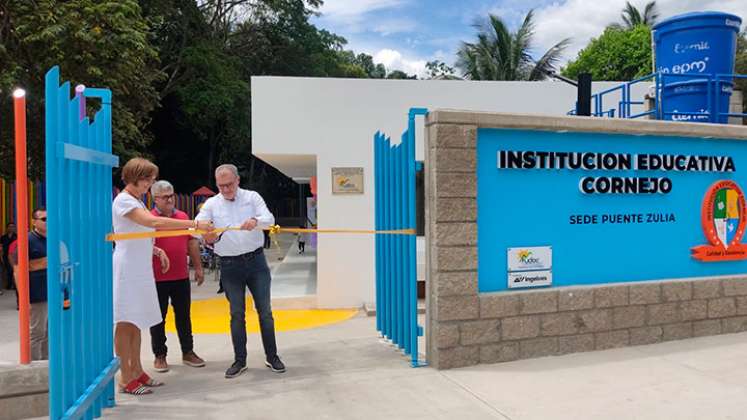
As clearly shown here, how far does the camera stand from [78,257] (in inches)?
149

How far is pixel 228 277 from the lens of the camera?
518cm

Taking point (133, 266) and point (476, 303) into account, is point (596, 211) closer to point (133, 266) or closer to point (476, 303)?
point (476, 303)

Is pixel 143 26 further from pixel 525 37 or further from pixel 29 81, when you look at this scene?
pixel 525 37

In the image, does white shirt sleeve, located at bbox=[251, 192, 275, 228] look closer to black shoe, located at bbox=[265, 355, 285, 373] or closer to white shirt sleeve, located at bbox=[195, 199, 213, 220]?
white shirt sleeve, located at bbox=[195, 199, 213, 220]

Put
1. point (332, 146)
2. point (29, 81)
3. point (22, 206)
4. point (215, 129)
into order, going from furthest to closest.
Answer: point (215, 129) → point (29, 81) → point (332, 146) → point (22, 206)

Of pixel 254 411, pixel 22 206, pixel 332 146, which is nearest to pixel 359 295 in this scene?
pixel 332 146

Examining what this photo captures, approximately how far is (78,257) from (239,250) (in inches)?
60.4

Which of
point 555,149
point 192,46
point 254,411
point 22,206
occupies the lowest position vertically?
point 254,411

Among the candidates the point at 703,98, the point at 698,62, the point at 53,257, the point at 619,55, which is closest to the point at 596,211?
the point at 703,98

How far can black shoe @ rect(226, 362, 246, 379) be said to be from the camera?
204 inches

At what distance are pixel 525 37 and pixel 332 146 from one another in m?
21.8

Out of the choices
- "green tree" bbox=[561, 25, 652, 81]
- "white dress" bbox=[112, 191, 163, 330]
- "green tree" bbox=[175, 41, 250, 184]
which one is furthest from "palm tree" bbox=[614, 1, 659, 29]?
"white dress" bbox=[112, 191, 163, 330]

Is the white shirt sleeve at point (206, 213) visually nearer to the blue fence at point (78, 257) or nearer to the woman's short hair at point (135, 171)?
the woman's short hair at point (135, 171)

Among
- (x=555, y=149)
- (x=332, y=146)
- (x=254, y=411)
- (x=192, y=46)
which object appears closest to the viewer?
(x=254, y=411)
